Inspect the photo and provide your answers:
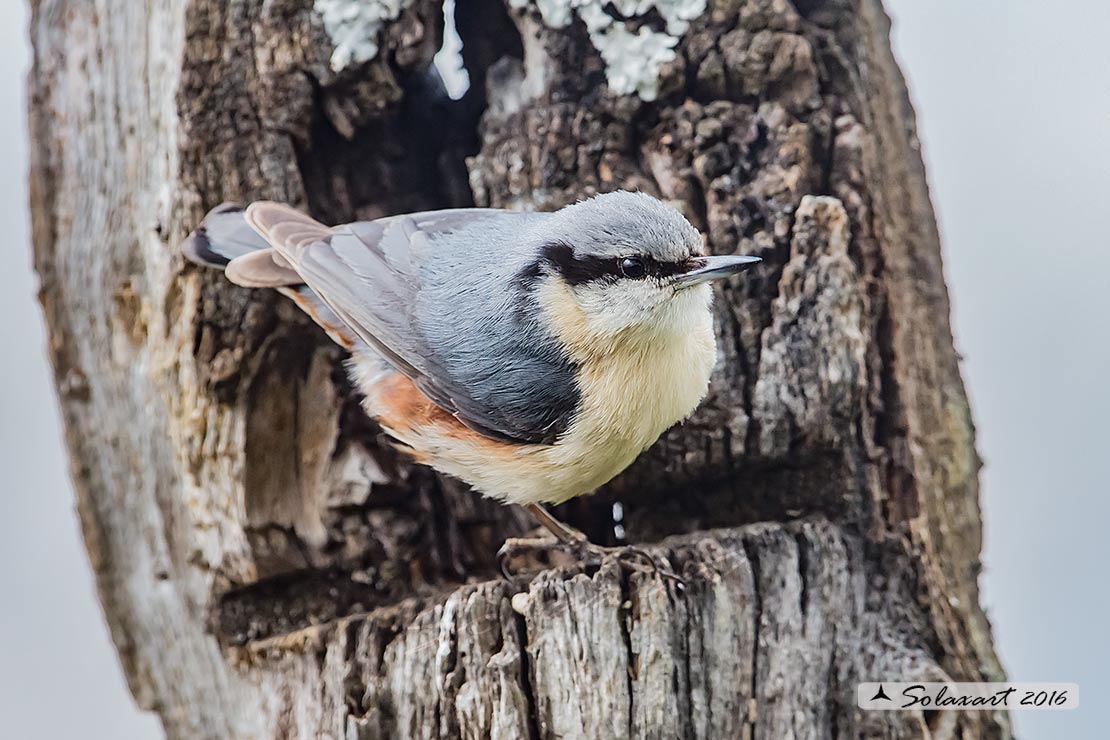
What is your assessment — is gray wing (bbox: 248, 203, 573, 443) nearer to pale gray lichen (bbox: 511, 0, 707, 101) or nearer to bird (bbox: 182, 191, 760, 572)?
bird (bbox: 182, 191, 760, 572)

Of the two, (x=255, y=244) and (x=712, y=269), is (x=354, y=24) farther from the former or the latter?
(x=712, y=269)

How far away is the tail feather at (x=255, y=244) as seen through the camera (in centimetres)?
224

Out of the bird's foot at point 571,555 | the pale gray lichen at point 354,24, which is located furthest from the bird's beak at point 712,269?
the pale gray lichen at point 354,24

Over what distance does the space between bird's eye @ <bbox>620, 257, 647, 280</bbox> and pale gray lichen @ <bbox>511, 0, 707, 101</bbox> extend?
0.48 m

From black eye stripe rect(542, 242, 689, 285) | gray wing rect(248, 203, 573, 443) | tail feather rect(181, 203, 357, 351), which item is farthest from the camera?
tail feather rect(181, 203, 357, 351)

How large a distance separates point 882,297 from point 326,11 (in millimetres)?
1301

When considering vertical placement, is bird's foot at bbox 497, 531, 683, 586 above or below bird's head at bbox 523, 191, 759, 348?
below

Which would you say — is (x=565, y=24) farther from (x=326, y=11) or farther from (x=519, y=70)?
(x=326, y=11)

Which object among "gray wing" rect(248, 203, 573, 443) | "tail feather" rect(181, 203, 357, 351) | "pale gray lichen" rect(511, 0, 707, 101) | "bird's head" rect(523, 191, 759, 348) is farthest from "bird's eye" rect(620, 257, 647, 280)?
"tail feather" rect(181, 203, 357, 351)

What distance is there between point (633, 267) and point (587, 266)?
3.5 inches

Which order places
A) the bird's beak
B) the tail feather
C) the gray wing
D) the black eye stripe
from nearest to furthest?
the bird's beak
the black eye stripe
the gray wing
the tail feather

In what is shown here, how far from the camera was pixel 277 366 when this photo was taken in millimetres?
2490

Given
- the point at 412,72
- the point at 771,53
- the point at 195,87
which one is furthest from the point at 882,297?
the point at 195,87

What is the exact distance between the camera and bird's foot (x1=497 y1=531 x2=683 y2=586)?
194 centimetres
